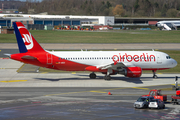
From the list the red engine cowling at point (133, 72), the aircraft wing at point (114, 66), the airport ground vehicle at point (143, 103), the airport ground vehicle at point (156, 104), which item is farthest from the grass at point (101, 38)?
the airport ground vehicle at point (156, 104)

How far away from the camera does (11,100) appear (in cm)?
3441

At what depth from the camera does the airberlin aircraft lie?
46688 millimetres

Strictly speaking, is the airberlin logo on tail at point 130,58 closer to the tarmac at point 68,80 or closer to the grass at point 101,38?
the tarmac at point 68,80

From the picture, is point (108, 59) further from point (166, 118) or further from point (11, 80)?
point (166, 118)

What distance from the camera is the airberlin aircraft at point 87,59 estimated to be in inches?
1838

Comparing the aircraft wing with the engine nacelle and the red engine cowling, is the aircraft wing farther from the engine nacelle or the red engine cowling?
the red engine cowling

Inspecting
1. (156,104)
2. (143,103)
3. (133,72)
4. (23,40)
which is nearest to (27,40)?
(23,40)

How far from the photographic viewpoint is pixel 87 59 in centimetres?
4816

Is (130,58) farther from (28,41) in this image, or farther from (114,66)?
(28,41)

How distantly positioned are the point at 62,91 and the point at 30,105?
8.68 meters

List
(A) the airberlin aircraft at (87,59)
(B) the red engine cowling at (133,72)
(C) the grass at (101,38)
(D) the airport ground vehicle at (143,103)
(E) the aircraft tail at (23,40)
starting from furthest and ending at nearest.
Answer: (C) the grass at (101,38) → (E) the aircraft tail at (23,40) → (A) the airberlin aircraft at (87,59) → (B) the red engine cowling at (133,72) → (D) the airport ground vehicle at (143,103)

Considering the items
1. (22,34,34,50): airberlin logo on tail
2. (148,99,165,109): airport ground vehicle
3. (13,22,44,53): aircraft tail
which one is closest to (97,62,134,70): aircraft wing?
(13,22,44,53): aircraft tail

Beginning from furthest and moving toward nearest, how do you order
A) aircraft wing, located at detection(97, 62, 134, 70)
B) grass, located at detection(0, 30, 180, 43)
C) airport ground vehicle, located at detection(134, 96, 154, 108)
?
grass, located at detection(0, 30, 180, 43) → aircraft wing, located at detection(97, 62, 134, 70) → airport ground vehicle, located at detection(134, 96, 154, 108)

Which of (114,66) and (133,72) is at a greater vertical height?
(114,66)
